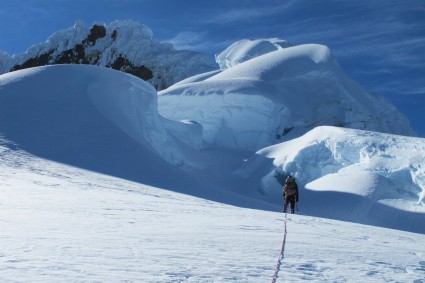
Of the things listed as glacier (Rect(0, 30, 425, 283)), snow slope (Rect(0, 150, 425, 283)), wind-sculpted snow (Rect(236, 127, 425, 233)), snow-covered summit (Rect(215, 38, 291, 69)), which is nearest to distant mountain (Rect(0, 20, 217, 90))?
snow-covered summit (Rect(215, 38, 291, 69))

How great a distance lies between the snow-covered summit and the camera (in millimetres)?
65000

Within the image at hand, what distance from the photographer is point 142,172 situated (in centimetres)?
1839

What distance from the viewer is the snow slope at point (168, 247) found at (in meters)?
4.53

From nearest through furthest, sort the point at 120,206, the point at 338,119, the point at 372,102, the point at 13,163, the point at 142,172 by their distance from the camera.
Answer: the point at 120,206
the point at 13,163
the point at 142,172
the point at 338,119
the point at 372,102

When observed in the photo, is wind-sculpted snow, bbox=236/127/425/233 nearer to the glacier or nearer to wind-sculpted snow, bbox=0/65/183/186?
the glacier

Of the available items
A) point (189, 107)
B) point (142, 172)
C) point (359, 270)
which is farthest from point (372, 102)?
point (359, 270)

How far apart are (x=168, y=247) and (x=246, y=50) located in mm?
61343

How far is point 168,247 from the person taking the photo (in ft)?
18.6

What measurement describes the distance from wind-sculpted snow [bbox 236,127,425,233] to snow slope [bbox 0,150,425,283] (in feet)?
39.0

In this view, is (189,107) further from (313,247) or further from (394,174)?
(313,247)

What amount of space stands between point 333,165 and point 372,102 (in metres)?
21.1

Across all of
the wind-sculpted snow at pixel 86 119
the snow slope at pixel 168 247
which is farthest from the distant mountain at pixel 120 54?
the snow slope at pixel 168 247

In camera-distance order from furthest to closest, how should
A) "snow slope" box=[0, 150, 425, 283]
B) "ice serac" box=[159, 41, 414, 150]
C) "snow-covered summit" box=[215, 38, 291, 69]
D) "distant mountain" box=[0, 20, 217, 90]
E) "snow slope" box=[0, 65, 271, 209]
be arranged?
"distant mountain" box=[0, 20, 217, 90] < "snow-covered summit" box=[215, 38, 291, 69] < "ice serac" box=[159, 41, 414, 150] < "snow slope" box=[0, 65, 271, 209] < "snow slope" box=[0, 150, 425, 283]

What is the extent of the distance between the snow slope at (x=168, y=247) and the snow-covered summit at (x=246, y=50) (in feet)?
186
